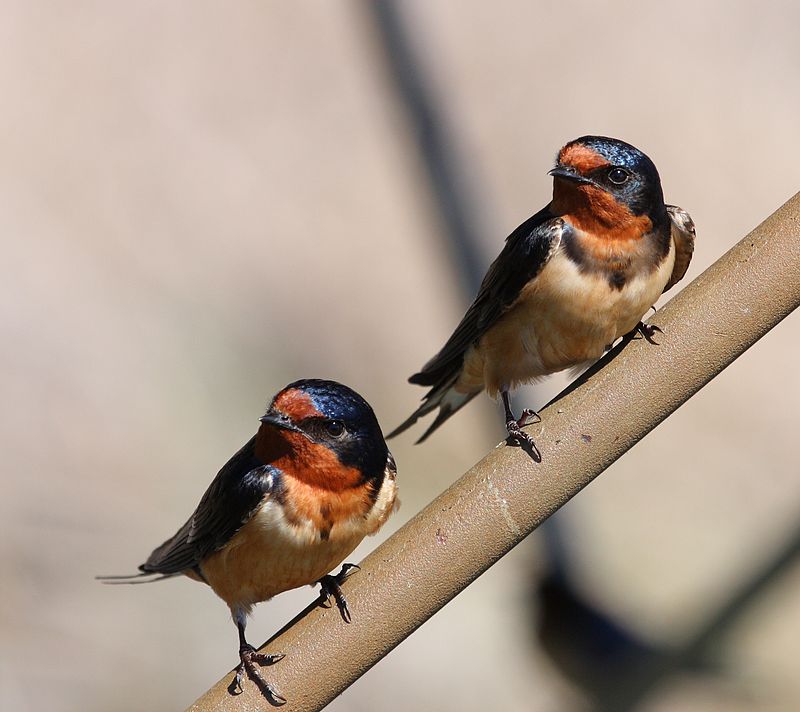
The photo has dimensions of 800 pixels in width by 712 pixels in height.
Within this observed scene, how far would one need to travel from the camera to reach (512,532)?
203 centimetres

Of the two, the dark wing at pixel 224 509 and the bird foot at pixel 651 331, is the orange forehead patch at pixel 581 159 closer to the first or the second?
the bird foot at pixel 651 331

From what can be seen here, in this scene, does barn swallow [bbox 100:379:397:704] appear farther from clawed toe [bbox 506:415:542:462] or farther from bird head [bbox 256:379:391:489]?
clawed toe [bbox 506:415:542:462]

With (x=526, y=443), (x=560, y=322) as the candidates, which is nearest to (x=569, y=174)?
(x=560, y=322)

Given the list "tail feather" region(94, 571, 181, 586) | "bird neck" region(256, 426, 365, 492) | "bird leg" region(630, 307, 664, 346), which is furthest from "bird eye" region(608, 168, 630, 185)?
"tail feather" region(94, 571, 181, 586)

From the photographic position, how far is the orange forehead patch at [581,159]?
8.18 ft

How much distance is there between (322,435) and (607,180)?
73 centimetres

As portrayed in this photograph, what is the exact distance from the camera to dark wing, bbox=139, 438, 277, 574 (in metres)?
2.54

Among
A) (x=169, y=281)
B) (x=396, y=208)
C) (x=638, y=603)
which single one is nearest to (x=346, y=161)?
(x=396, y=208)

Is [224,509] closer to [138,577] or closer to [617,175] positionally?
[617,175]

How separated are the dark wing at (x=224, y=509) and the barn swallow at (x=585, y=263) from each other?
1.67ft

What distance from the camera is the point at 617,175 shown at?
2.51 m

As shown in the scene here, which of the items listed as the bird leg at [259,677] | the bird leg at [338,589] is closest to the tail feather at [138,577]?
the bird leg at [338,589]

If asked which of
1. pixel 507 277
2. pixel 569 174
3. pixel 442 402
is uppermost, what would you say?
pixel 569 174

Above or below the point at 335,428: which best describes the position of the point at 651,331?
above
